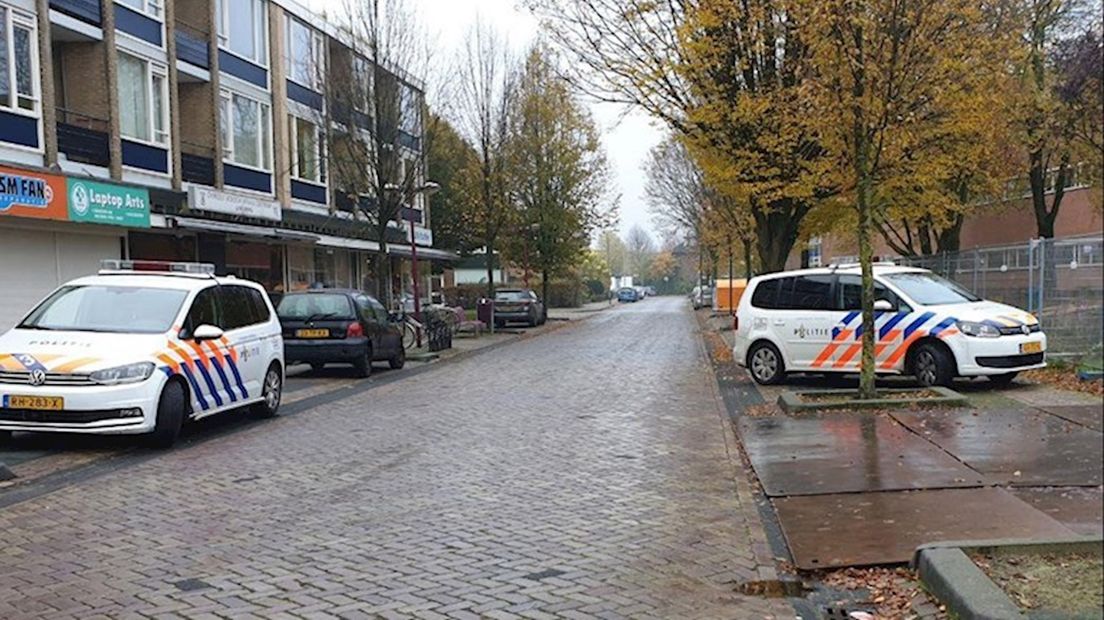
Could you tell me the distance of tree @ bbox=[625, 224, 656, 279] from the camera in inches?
5276

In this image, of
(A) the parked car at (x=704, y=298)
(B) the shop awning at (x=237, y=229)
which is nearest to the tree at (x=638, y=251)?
(A) the parked car at (x=704, y=298)

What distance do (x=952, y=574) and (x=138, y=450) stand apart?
317 inches

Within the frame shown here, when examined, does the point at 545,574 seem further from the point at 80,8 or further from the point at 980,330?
the point at 80,8

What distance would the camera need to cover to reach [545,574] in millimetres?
5406

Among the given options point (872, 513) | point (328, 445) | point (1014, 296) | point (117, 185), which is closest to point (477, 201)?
point (117, 185)

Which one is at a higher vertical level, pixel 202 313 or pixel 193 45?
pixel 193 45

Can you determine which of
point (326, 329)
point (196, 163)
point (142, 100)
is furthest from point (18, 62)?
point (326, 329)

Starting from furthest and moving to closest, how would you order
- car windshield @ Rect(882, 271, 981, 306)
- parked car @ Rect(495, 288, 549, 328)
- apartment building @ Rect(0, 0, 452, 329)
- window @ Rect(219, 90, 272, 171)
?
parked car @ Rect(495, 288, 549, 328), window @ Rect(219, 90, 272, 171), apartment building @ Rect(0, 0, 452, 329), car windshield @ Rect(882, 271, 981, 306)

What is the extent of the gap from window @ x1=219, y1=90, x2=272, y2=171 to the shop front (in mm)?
6086

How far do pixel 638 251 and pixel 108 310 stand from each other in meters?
126

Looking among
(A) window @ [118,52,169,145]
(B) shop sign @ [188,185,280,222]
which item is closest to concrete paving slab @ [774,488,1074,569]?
(B) shop sign @ [188,185,280,222]

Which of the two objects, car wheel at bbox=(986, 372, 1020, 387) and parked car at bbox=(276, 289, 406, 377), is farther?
parked car at bbox=(276, 289, 406, 377)

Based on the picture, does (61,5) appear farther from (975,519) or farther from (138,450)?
(975,519)

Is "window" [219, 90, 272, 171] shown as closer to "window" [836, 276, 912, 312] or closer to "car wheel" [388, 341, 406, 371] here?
"car wheel" [388, 341, 406, 371]
